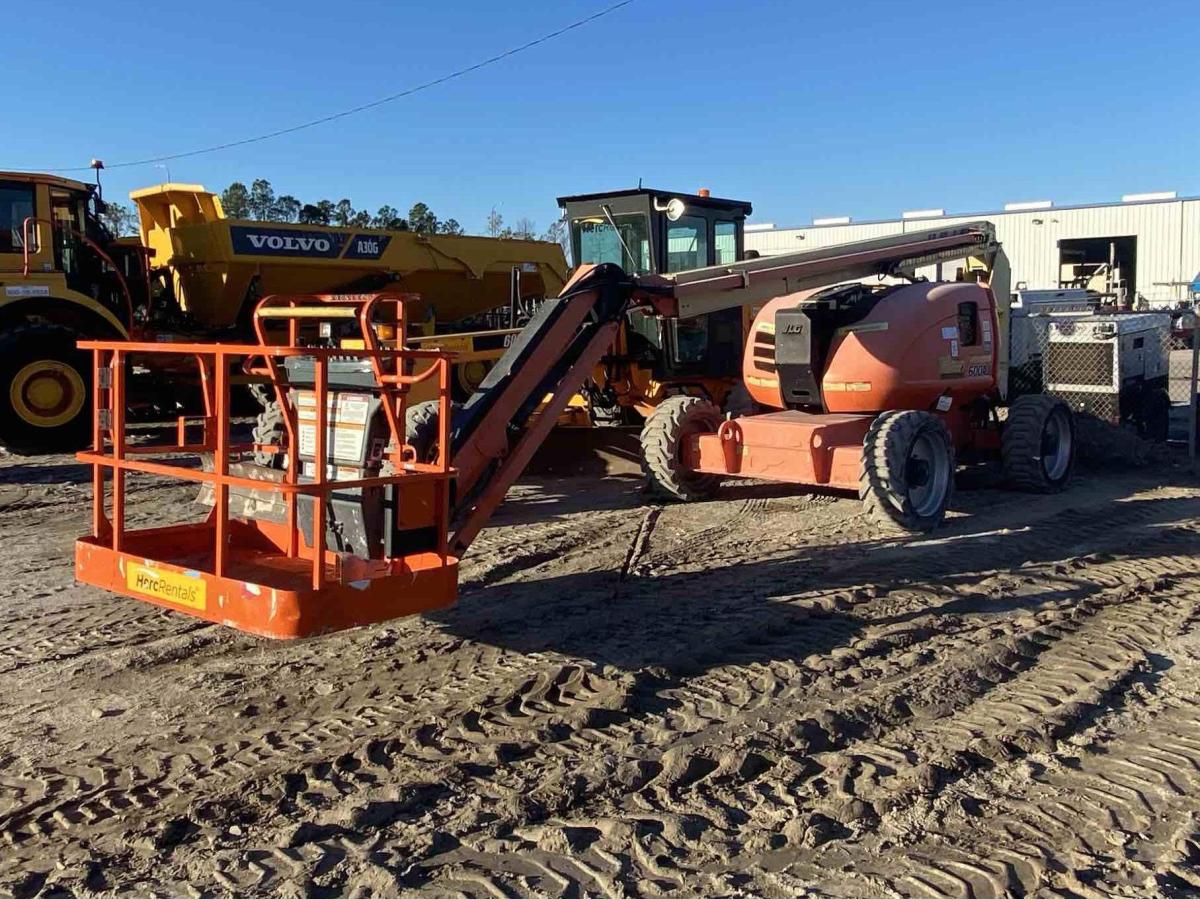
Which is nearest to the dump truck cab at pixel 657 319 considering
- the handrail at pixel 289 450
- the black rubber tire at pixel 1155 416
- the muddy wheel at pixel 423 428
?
the muddy wheel at pixel 423 428

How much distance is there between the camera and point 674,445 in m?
9.03

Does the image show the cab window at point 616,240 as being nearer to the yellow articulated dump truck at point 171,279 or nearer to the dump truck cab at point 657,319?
the dump truck cab at point 657,319

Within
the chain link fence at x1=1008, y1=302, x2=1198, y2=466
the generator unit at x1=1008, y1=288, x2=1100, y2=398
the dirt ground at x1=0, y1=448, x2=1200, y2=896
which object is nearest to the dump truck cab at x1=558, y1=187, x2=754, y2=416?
the generator unit at x1=1008, y1=288, x2=1100, y2=398

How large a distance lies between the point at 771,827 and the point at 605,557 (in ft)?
12.5

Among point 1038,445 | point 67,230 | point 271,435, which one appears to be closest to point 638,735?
point 271,435

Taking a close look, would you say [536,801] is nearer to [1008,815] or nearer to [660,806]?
[660,806]

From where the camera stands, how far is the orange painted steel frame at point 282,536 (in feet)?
14.5

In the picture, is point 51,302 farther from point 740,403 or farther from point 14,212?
point 740,403

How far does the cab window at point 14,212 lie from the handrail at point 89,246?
0.05m

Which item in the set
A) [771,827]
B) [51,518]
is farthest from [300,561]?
[51,518]

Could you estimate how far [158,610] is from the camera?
6.07 meters

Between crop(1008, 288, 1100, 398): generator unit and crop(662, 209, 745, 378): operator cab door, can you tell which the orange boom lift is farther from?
crop(1008, 288, 1100, 398): generator unit

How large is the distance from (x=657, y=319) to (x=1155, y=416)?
21.6ft

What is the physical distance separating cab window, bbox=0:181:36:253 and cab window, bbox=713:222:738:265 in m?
7.83
